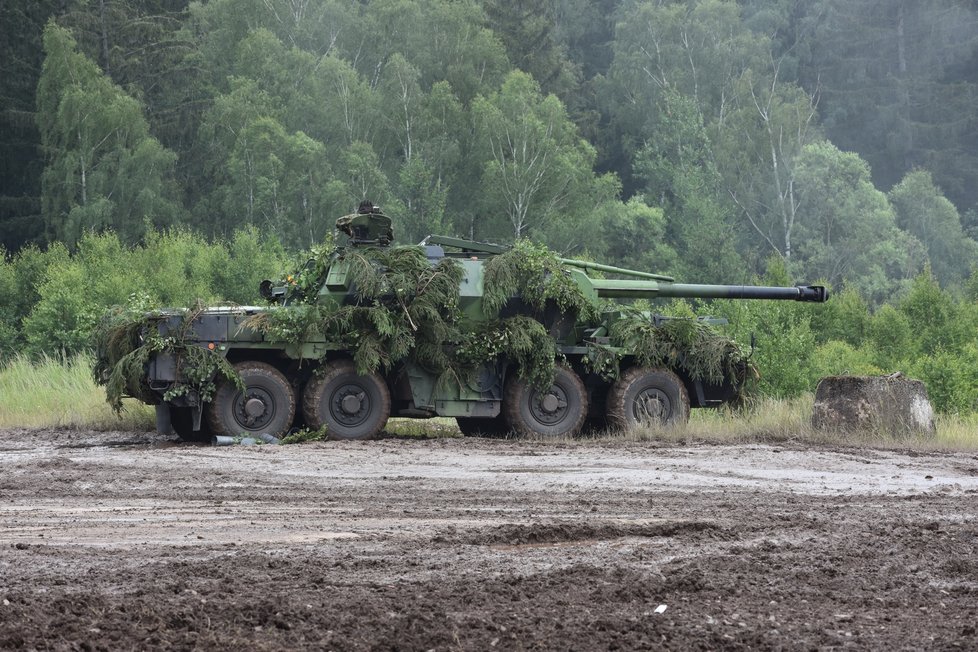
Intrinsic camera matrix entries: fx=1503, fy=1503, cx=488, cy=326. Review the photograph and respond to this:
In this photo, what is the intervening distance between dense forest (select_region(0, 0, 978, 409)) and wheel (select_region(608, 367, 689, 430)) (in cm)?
2085

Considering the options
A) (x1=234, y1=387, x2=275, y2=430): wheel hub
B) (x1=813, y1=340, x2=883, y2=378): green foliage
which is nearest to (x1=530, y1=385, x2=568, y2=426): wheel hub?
(x1=234, y1=387, x2=275, y2=430): wheel hub

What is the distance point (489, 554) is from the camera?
322 inches

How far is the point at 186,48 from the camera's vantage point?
179 ft

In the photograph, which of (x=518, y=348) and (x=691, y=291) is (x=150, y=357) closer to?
(x=518, y=348)

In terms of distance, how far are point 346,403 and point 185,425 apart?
1934mm

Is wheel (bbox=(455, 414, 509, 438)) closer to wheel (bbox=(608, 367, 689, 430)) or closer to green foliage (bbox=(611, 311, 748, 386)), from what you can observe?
wheel (bbox=(608, 367, 689, 430))

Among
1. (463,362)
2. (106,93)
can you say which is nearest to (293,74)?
(106,93)

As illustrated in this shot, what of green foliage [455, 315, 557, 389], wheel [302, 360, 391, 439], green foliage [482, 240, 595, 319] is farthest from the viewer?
green foliage [482, 240, 595, 319]

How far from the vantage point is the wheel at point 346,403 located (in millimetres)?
17031

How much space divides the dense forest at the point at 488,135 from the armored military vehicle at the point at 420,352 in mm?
20348

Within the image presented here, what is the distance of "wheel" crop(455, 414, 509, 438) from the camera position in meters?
18.4

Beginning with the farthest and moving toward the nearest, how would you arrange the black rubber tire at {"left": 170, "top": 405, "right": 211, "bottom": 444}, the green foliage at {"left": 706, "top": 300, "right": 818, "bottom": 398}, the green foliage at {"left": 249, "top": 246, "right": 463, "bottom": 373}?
the green foliage at {"left": 706, "top": 300, "right": 818, "bottom": 398} < the black rubber tire at {"left": 170, "top": 405, "right": 211, "bottom": 444} < the green foliage at {"left": 249, "top": 246, "right": 463, "bottom": 373}

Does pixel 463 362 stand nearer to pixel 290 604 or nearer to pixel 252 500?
pixel 252 500

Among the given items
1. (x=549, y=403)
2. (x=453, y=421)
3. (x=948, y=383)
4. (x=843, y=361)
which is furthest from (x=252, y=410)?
(x=843, y=361)
